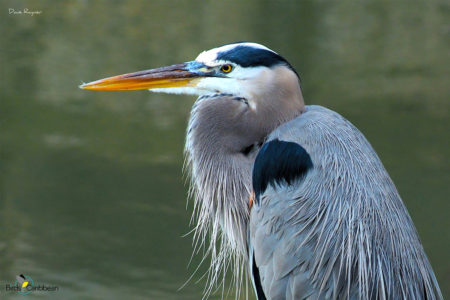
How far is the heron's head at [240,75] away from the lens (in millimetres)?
2822

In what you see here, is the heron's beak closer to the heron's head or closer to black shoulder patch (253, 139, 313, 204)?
the heron's head

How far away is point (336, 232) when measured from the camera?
264cm

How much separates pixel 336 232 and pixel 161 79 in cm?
88

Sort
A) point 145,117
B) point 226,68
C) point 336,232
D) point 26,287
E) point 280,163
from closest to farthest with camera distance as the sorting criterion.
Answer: point 336,232 < point 280,163 < point 226,68 < point 26,287 < point 145,117

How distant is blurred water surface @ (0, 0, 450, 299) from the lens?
208 inches

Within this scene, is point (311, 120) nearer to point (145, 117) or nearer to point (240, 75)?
point (240, 75)

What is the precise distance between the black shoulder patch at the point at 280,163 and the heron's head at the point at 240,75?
0.19m

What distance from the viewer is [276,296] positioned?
268 centimetres

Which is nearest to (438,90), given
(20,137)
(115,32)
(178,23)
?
(178,23)

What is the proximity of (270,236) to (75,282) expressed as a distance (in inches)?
104

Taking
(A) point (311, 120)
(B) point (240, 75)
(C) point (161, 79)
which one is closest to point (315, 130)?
(A) point (311, 120)

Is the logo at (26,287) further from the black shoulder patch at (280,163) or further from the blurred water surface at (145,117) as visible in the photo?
the black shoulder patch at (280,163)

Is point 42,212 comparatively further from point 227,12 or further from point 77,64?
point 227,12

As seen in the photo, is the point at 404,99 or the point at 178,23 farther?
the point at 178,23
